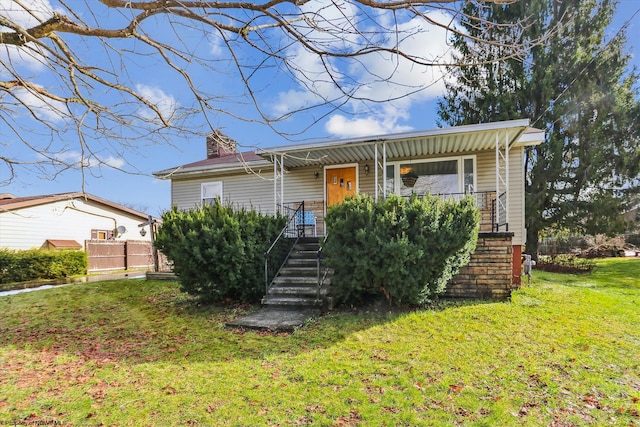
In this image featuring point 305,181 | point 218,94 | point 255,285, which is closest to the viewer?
point 218,94

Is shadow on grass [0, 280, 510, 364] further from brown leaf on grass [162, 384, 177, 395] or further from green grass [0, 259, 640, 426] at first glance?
brown leaf on grass [162, 384, 177, 395]

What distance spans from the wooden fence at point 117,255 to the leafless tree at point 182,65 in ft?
36.2

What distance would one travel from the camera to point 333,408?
3.11m

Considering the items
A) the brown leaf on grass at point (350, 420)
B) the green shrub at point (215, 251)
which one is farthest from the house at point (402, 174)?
the brown leaf on grass at point (350, 420)

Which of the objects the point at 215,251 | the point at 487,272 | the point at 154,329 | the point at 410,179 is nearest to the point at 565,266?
the point at 410,179

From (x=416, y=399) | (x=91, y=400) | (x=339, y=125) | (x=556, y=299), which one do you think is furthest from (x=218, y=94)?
(x=556, y=299)

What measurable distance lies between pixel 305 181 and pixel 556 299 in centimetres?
752

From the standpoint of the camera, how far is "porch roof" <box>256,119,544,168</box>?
25.6ft

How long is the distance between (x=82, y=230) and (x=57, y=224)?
3.78 ft

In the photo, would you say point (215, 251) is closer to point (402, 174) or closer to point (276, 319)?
point (276, 319)

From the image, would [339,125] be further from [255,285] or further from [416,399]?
[255,285]

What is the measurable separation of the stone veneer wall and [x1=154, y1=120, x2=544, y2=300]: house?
0.03 m

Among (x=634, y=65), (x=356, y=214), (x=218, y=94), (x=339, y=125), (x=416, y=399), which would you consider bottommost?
(x=416, y=399)

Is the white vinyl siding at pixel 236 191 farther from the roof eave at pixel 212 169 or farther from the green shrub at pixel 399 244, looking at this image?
the green shrub at pixel 399 244
